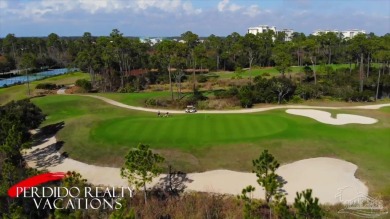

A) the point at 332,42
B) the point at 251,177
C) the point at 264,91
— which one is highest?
the point at 332,42

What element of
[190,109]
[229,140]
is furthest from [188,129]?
[190,109]

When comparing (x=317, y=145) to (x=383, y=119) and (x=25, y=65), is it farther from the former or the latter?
(x=25, y=65)

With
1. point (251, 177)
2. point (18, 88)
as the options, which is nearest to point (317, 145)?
point (251, 177)

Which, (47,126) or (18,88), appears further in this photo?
(18,88)

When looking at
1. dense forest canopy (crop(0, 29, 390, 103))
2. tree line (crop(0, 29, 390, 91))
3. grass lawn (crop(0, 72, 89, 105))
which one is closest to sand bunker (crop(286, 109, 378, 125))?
dense forest canopy (crop(0, 29, 390, 103))

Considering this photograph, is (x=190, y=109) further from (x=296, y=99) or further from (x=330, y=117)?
(x=296, y=99)

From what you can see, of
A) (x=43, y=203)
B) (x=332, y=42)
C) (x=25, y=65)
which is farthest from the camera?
(x=332, y=42)

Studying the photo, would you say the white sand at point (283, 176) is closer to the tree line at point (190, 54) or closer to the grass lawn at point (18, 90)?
the tree line at point (190, 54)

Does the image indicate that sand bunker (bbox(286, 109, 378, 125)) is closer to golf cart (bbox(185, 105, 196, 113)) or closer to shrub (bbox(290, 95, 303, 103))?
shrub (bbox(290, 95, 303, 103))
